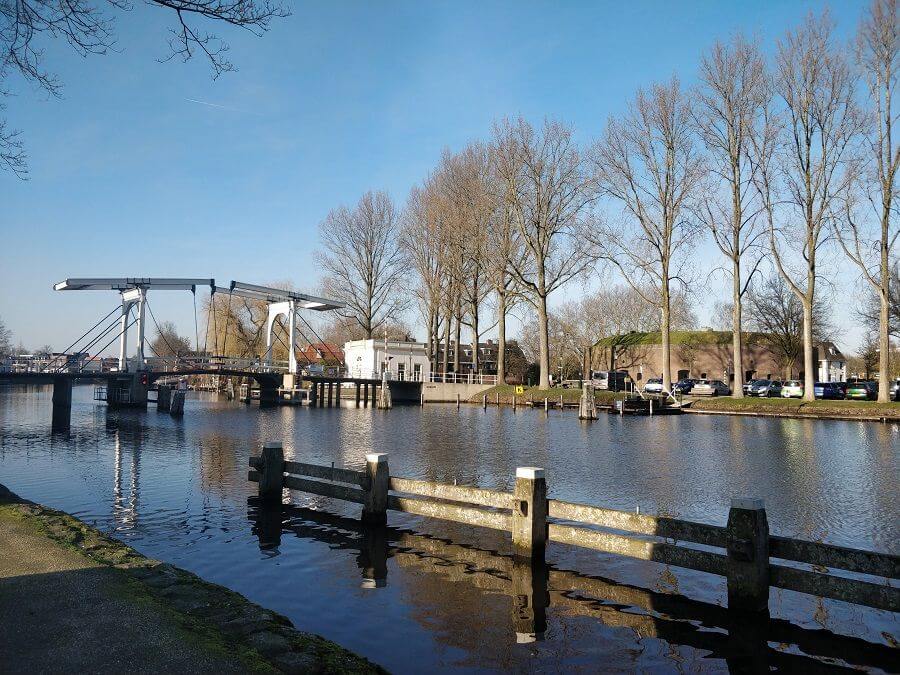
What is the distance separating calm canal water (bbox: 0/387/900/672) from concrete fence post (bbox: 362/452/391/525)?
1.44 ft

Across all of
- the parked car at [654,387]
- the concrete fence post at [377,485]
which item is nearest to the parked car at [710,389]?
the parked car at [654,387]

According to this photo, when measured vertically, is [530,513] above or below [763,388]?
below

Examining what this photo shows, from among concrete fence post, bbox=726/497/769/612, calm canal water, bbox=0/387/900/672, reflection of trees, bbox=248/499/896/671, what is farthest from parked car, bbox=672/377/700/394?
concrete fence post, bbox=726/497/769/612

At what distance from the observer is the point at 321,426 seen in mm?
32625

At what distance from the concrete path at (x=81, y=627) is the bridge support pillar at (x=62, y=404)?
27742 mm

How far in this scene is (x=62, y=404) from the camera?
112 feet

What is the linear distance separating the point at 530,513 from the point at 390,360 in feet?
184

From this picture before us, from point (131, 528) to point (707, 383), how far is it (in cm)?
5225

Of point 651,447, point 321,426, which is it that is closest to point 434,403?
point 321,426

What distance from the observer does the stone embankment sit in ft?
15.6

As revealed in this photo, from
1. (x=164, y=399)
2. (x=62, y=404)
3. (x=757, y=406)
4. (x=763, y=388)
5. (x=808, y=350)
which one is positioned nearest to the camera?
(x=62, y=404)

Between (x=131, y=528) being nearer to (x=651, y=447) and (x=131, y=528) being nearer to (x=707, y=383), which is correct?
(x=651, y=447)

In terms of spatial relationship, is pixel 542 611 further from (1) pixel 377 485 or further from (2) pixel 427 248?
(2) pixel 427 248

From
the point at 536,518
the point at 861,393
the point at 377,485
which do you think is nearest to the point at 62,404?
the point at 377,485
